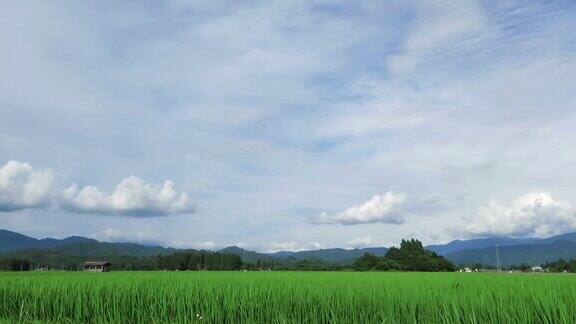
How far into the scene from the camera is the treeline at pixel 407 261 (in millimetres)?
75812

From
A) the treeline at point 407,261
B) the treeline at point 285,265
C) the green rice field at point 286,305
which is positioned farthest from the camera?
the treeline at point 285,265

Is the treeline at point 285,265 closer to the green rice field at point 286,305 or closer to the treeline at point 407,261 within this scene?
the treeline at point 407,261

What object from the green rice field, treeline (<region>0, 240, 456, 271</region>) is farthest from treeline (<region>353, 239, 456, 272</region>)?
the green rice field

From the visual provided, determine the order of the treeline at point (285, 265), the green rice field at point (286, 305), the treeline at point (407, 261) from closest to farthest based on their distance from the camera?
the green rice field at point (286, 305) → the treeline at point (407, 261) → the treeline at point (285, 265)

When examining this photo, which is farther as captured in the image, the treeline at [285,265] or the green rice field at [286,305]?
the treeline at [285,265]

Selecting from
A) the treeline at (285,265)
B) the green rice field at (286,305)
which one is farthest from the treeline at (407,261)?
the green rice field at (286,305)

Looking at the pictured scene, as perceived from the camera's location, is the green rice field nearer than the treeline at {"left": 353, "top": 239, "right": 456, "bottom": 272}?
Yes

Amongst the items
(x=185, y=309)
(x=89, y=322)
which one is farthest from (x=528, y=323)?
(x=89, y=322)

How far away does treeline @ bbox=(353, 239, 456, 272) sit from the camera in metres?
75.8

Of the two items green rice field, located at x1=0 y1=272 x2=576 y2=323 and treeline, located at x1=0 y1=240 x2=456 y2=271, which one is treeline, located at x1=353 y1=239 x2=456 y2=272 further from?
green rice field, located at x1=0 y1=272 x2=576 y2=323

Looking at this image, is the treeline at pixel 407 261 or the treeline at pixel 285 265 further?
the treeline at pixel 285 265

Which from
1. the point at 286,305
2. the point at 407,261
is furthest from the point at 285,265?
the point at 286,305

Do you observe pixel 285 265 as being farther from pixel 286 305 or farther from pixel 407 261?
pixel 286 305

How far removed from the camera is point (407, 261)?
80625 mm
